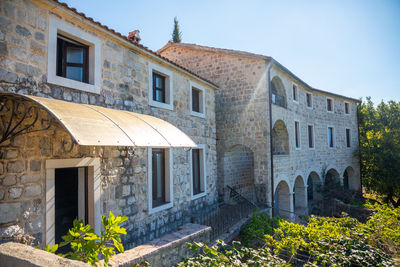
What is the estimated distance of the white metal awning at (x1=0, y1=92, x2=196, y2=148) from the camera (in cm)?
330

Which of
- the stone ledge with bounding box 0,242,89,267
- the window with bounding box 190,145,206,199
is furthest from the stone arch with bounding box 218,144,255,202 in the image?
the stone ledge with bounding box 0,242,89,267

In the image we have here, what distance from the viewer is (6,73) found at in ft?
12.1

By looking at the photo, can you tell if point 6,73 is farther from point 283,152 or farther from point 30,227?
point 283,152

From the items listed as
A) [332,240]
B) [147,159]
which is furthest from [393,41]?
[147,159]

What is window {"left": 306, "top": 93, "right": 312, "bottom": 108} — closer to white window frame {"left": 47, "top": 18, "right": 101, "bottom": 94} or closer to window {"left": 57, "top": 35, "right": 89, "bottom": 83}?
white window frame {"left": 47, "top": 18, "right": 101, "bottom": 94}

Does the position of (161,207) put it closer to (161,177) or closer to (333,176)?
(161,177)

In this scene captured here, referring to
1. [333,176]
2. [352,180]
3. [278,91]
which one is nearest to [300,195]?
[333,176]

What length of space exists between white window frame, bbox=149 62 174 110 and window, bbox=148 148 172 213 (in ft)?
4.15

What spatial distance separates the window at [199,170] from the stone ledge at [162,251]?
2.79 meters

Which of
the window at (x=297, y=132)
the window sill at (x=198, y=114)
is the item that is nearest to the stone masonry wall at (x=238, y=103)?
the window sill at (x=198, y=114)

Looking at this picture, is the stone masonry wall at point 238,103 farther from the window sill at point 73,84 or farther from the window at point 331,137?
the window at point 331,137

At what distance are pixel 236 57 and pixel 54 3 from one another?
902 centimetres

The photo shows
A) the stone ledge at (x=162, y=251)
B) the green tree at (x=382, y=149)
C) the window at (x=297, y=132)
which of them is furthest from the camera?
the green tree at (x=382, y=149)

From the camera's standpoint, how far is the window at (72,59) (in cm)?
478
